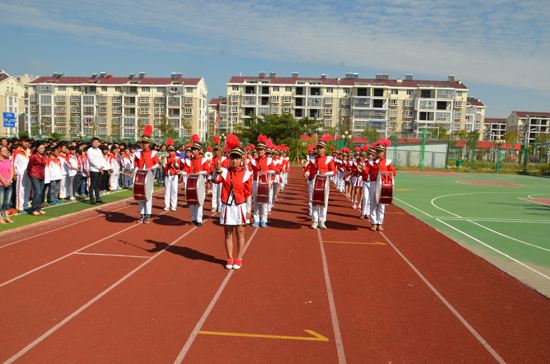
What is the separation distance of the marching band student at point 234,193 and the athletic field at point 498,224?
15.4 ft

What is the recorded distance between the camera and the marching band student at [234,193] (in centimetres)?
699

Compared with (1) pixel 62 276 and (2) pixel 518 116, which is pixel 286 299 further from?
(2) pixel 518 116

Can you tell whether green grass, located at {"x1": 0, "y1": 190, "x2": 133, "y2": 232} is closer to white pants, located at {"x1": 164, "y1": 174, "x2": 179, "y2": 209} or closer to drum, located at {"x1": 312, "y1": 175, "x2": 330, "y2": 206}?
white pants, located at {"x1": 164, "y1": 174, "x2": 179, "y2": 209}

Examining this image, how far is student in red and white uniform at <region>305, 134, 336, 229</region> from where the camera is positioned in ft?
35.1

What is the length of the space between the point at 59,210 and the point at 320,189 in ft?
24.2

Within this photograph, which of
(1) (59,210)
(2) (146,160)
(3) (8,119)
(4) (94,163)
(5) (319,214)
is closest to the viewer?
(2) (146,160)

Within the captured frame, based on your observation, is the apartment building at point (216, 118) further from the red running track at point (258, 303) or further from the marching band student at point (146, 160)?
the red running track at point (258, 303)

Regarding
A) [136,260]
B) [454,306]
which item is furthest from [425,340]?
[136,260]

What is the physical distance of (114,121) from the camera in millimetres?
85812

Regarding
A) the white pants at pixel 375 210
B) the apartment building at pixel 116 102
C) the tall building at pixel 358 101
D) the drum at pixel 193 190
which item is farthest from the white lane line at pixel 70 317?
the apartment building at pixel 116 102

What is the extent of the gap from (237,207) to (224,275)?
1.09 metres

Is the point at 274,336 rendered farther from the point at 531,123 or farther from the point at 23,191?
the point at 531,123

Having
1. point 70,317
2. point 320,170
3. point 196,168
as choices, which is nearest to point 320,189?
point 320,170

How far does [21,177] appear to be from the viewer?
38.1ft
